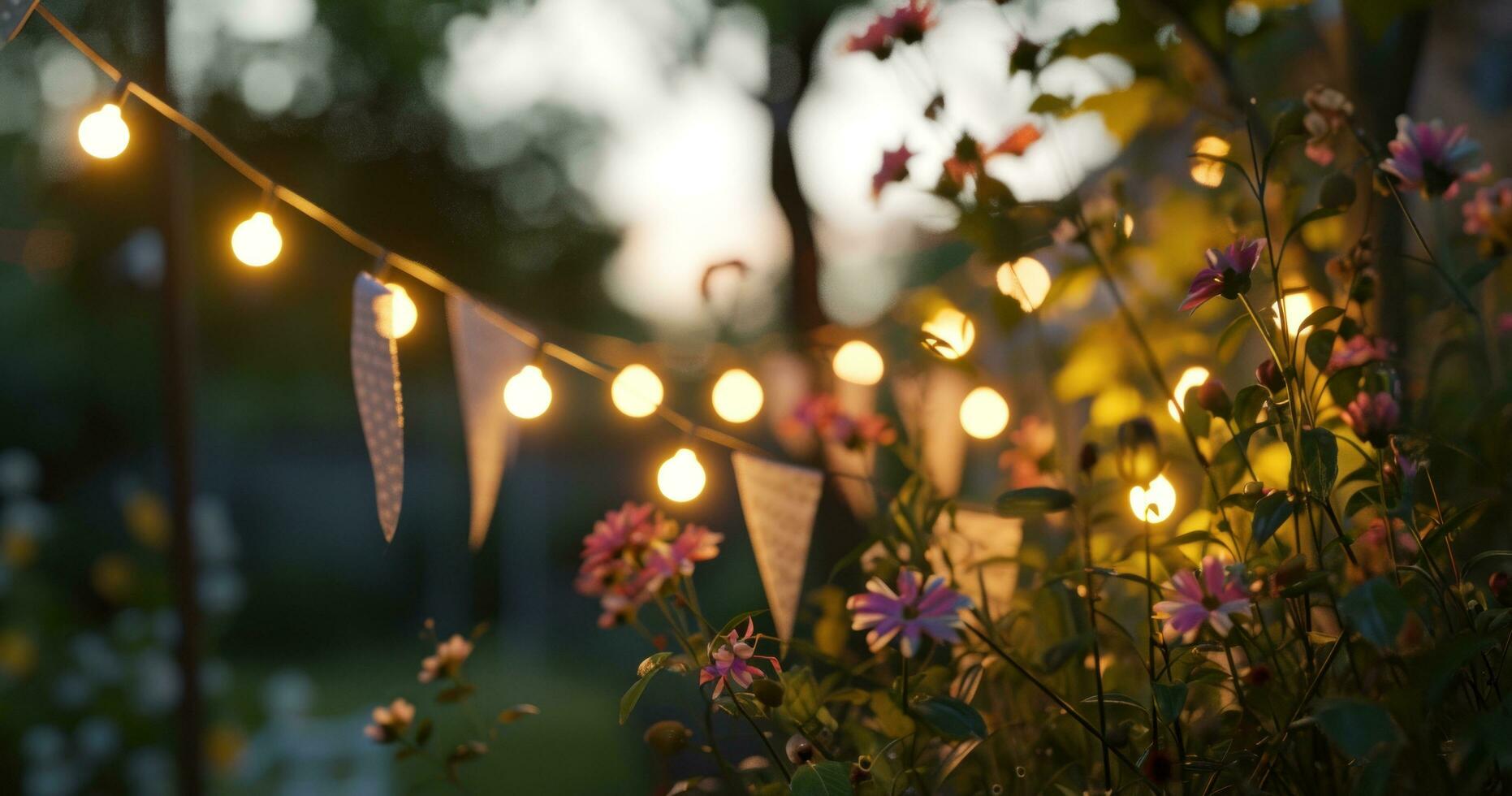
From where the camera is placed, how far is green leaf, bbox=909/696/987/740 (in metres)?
0.57

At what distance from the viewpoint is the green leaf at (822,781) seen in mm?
565

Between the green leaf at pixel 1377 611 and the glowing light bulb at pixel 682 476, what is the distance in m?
0.61

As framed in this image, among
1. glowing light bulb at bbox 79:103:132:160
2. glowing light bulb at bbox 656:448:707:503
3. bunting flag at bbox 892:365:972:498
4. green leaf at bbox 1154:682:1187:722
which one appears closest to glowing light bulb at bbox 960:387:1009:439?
bunting flag at bbox 892:365:972:498

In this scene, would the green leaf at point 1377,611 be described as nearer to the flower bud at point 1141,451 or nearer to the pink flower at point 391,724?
the flower bud at point 1141,451

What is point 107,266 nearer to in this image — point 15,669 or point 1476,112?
point 15,669

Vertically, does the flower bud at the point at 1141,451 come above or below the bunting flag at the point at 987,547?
below

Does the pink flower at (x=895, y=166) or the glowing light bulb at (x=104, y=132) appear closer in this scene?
the glowing light bulb at (x=104, y=132)

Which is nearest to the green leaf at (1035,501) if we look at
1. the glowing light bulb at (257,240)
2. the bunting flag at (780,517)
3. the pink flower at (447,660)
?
the bunting flag at (780,517)

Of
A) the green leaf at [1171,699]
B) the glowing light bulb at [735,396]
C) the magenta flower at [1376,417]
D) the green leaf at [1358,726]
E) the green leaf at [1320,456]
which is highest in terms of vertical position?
the glowing light bulb at [735,396]

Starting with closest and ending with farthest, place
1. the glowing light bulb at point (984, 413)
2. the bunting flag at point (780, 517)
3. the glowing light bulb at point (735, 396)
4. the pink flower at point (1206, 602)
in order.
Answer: the pink flower at point (1206, 602), the bunting flag at point (780, 517), the glowing light bulb at point (984, 413), the glowing light bulb at point (735, 396)

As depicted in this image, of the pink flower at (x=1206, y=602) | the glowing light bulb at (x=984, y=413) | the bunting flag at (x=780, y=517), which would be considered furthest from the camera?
the glowing light bulb at (x=984, y=413)

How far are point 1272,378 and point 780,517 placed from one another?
0.44 meters

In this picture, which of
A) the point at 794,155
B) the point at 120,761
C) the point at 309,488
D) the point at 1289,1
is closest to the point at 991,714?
the point at 1289,1

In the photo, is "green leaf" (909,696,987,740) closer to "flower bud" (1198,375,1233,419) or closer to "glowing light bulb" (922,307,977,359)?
"flower bud" (1198,375,1233,419)
